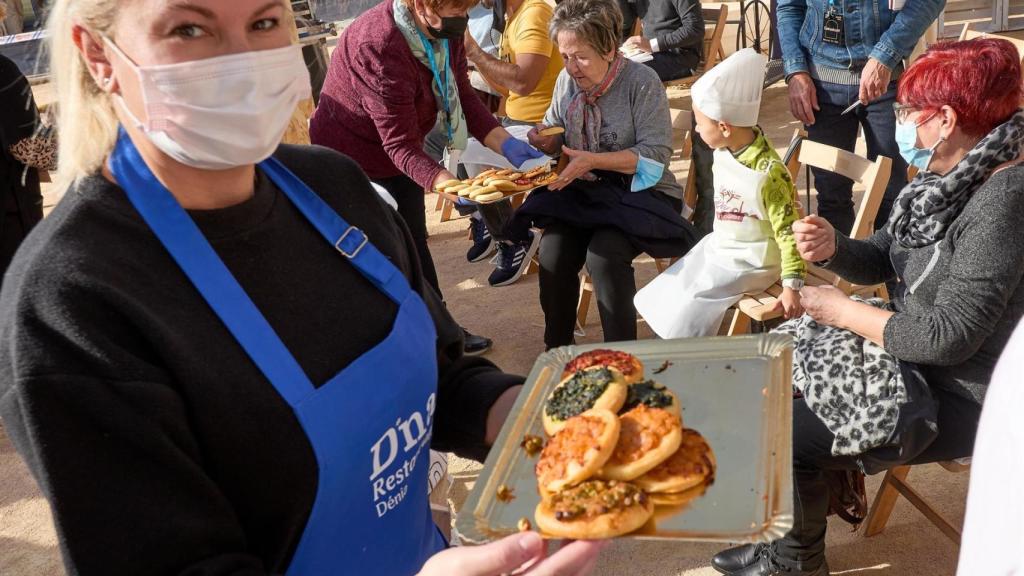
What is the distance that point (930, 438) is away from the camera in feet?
8.38

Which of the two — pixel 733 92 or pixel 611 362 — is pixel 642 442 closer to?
pixel 611 362

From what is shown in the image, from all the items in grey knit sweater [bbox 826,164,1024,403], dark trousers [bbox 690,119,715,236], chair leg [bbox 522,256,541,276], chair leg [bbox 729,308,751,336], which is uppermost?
grey knit sweater [bbox 826,164,1024,403]

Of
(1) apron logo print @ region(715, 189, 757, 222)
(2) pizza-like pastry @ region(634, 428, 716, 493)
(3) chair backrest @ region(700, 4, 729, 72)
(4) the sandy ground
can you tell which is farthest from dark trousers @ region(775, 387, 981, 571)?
(3) chair backrest @ region(700, 4, 729, 72)

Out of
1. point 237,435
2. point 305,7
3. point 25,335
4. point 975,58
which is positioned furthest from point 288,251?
point 305,7

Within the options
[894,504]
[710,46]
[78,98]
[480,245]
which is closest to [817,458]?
[894,504]

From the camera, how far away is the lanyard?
418 centimetres

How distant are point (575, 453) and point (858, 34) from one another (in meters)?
3.60

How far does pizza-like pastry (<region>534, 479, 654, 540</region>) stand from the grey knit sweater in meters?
1.21

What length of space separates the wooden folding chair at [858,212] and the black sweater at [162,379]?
8.36ft

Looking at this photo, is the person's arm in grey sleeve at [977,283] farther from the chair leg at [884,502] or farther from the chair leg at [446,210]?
the chair leg at [446,210]

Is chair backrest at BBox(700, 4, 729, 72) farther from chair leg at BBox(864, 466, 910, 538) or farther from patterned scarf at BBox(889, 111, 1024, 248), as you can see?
patterned scarf at BBox(889, 111, 1024, 248)

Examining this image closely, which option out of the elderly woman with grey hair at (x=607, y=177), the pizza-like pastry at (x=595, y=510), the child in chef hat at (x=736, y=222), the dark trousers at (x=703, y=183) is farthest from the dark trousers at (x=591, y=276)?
the pizza-like pastry at (x=595, y=510)

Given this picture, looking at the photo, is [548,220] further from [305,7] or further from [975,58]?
[305,7]

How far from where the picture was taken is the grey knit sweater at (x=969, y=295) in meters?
2.42
